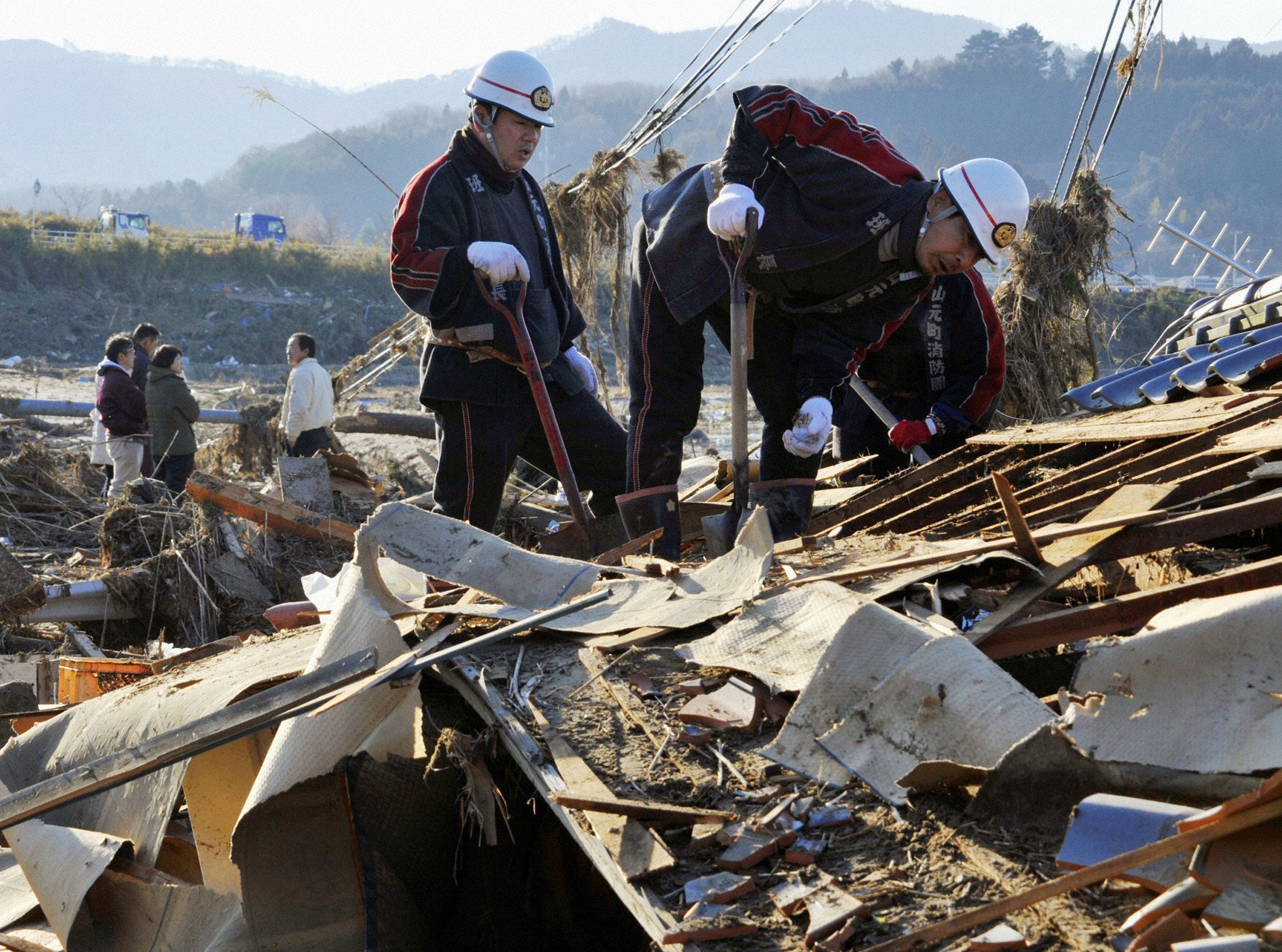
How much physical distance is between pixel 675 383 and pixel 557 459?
573mm

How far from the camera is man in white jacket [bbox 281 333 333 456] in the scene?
9172 mm

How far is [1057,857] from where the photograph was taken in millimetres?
1592

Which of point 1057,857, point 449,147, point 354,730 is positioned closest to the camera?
point 1057,857

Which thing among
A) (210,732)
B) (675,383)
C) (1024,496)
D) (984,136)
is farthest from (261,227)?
(984,136)

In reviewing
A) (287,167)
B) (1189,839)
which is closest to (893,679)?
(1189,839)

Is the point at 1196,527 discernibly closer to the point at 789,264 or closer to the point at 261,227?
the point at 789,264

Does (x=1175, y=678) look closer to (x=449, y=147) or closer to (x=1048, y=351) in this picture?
(x=449, y=147)

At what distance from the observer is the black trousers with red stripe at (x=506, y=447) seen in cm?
436

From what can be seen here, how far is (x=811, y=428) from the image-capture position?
396 centimetres

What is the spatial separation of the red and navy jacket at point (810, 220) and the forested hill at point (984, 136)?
39143mm

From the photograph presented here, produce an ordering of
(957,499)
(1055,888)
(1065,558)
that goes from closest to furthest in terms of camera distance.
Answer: (1055,888) < (1065,558) < (957,499)

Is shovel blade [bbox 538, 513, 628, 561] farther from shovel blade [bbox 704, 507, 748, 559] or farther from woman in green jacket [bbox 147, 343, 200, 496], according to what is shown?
woman in green jacket [bbox 147, 343, 200, 496]

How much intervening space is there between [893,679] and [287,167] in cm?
13062

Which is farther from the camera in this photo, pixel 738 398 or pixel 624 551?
pixel 738 398
